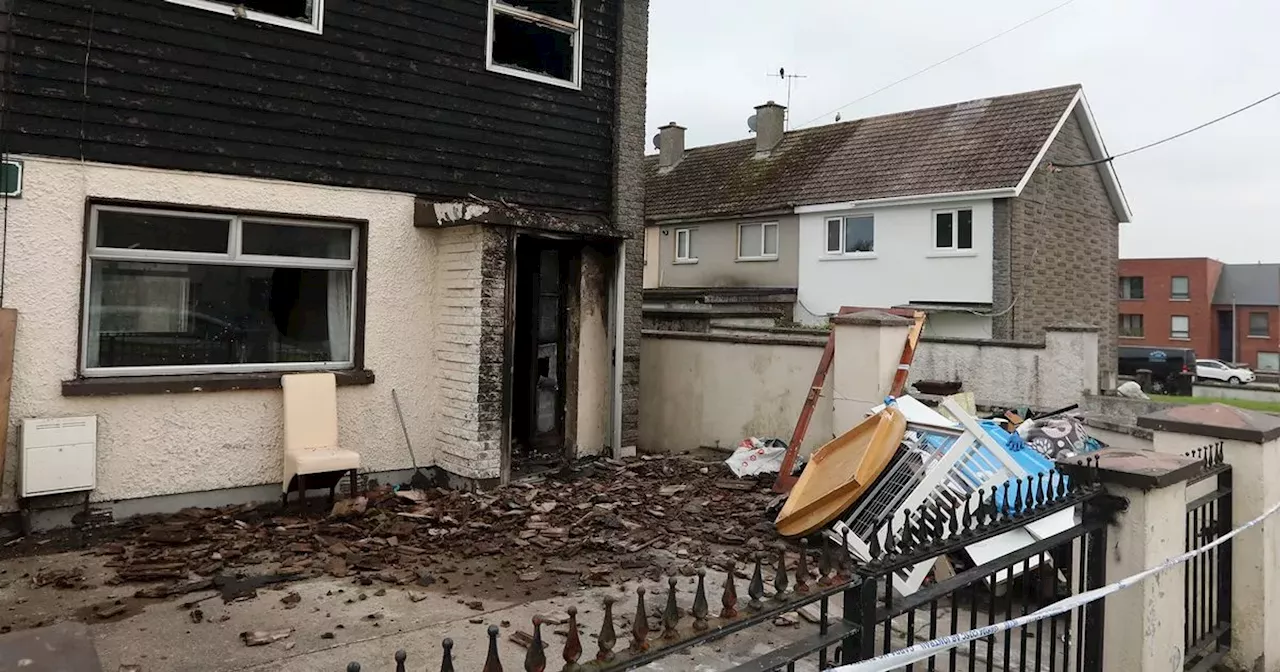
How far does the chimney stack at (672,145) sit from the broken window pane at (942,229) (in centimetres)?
990

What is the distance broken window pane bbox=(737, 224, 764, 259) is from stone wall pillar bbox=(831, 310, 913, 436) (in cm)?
1384

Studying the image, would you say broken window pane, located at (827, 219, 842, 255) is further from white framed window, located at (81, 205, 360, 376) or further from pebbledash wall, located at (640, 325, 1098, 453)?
white framed window, located at (81, 205, 360, 376)

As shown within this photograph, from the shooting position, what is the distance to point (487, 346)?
24.7ft

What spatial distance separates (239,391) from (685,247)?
17657 millimetres

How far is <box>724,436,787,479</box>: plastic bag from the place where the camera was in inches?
338

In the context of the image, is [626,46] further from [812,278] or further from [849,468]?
[812,278]

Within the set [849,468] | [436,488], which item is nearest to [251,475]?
[436,488]

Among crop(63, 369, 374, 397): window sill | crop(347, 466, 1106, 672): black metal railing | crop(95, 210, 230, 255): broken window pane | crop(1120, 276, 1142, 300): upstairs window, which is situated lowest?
crop(347, 466, 1106, 672): black metal railing

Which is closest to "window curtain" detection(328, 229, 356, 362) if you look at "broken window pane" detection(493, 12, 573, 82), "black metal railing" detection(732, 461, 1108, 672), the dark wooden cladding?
the dark wooden cladding

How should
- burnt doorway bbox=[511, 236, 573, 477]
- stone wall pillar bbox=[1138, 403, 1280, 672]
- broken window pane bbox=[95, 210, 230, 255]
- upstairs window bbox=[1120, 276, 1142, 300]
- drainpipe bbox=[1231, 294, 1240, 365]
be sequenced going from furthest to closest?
upstairs window bbox=[1120, 276, 1142, 300] → drainpipe bbox=[1231, 294, 1240, 365] → burnt doorway bbox=[511, 236, 573, 477] → broken window pane bbox=[95, 210, 230, 255] → stone wall pillar bbox=[1138, 403, 1280, 672]

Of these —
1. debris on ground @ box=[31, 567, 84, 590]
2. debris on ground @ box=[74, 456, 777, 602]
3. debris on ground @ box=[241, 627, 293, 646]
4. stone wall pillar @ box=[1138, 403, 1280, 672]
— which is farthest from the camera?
debris on ground @ box=[74, 456, 777, 602]

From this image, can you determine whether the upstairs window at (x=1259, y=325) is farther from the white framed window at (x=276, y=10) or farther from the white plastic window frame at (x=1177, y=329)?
the white framed window at (x=276, y=10)

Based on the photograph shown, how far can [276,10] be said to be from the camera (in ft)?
23.2

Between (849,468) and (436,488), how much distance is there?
13.4 ft
